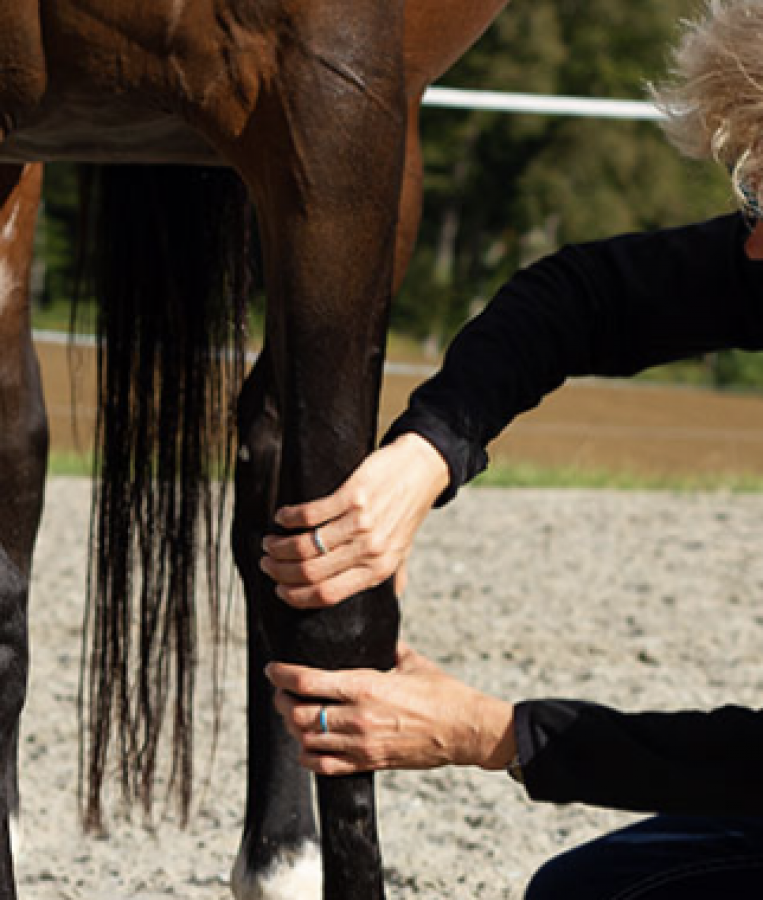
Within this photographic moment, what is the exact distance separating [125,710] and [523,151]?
20807 millimetres

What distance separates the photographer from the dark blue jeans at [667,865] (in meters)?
1.58

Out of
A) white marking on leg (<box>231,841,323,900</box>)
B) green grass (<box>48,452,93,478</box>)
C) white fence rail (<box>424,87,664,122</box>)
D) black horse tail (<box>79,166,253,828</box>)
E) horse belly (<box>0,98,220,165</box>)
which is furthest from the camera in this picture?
green grass (<box>48,452,93,478</box>)

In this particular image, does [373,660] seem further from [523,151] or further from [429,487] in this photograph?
[523,151]

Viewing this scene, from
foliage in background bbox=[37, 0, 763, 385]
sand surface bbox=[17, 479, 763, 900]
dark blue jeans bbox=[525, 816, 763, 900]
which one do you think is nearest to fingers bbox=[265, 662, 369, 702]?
dark blue jeans bbox=[525, 816, 763, 900]

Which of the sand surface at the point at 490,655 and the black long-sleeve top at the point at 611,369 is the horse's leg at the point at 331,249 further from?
the sand surface at the point at 490,655

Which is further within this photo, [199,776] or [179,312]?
[199,776]

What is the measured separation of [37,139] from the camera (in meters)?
1.73

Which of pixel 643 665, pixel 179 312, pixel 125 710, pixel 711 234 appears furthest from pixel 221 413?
pixel 643 665

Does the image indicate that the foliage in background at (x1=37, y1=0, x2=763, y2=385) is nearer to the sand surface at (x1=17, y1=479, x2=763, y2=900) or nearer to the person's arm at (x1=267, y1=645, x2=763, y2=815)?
the sand surface at (x1=17, y1=479, x2=763, y2=900)

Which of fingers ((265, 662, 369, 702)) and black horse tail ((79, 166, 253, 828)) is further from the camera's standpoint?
black horse tail ((79, 166, 253, 828))

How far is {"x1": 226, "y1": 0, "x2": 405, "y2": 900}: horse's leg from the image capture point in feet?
5.03

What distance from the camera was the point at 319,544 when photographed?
1.40 m

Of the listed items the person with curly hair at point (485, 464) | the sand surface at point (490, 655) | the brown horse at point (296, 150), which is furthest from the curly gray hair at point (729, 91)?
the sand surface at point (490, 655)

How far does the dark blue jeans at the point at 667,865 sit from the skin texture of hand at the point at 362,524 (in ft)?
1.32
